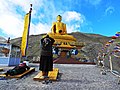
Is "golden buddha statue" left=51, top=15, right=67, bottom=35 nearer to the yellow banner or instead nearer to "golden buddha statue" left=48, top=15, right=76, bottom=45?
"golden buddha statue" left=48, top=15, right=76, bottom=45

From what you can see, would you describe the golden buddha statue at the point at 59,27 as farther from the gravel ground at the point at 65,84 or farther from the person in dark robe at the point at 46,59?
the gravel ground at the point at 65,84

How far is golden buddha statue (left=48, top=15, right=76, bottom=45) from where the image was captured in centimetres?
1717

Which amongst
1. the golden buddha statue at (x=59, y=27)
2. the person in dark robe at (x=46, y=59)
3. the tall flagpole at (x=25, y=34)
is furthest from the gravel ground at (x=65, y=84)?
the golden buddha statue at (x=59, y=27)

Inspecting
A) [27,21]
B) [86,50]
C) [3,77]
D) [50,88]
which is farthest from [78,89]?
[86,50]

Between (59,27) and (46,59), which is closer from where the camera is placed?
(46,59)

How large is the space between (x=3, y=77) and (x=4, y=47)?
19.7 ft

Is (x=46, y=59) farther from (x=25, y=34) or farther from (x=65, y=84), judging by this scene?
(x=25, y=34)

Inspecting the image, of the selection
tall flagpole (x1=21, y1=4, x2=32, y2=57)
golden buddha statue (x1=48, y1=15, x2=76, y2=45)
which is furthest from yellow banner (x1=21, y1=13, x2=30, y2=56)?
golden buddha statue (x1=48, y1=15, x2=76, y2=45)

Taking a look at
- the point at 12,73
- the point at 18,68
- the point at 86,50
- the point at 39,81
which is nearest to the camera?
the point at 39,81

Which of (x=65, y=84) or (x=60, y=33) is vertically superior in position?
(x=60, y=33)

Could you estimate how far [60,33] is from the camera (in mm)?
17906

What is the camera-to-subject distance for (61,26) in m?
18.4

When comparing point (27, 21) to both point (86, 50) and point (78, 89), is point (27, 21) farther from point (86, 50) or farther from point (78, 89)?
point (86, 50)

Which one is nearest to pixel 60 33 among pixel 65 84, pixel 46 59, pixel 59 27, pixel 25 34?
pixel 59 27
